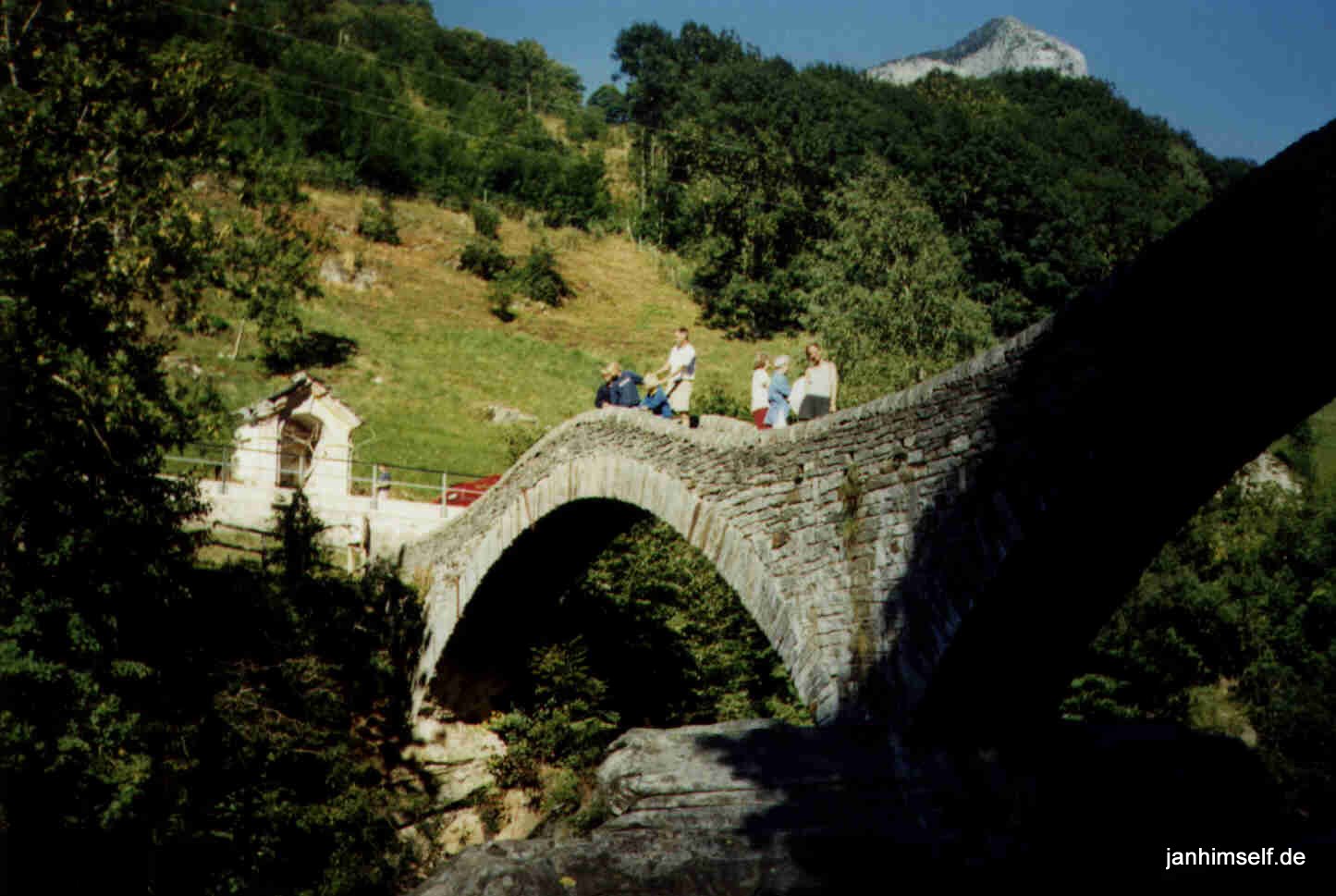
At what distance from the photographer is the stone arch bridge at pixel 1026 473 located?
5.11 m

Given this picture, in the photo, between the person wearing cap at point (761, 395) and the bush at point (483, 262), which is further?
the bush at point (483, 262)

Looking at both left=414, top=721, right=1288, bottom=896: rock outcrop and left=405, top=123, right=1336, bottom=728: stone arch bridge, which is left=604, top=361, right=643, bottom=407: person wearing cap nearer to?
left=405, top=123, right=1336, bottom=728: stone arch bridge

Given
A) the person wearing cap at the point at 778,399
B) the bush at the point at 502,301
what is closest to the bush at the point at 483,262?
the bush at the point at 502,301

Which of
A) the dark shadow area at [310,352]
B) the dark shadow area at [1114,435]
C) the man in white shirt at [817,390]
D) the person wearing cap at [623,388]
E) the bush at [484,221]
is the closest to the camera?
the dark shadow area at [1114,435]

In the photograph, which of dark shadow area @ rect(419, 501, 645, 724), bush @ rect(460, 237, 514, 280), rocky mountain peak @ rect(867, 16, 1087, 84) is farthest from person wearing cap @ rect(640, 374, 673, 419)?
rocky mountain peak @ rect(867, 16, 1087, 84)

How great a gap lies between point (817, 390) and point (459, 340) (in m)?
30.0

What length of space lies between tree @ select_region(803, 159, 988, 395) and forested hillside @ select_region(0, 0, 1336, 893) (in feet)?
0.39

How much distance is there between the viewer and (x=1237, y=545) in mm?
27391

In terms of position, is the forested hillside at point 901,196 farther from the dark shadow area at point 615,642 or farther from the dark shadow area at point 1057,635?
the dark shadow area at point 1057,635

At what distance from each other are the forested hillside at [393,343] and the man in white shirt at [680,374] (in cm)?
536

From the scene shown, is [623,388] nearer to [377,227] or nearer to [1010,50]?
[377,227]

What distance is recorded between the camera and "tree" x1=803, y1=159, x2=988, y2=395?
2931 cm

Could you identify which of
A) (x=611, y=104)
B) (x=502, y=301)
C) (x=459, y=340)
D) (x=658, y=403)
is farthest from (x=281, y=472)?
(x=611, y=104)

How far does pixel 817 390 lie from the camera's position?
9.90 meters
